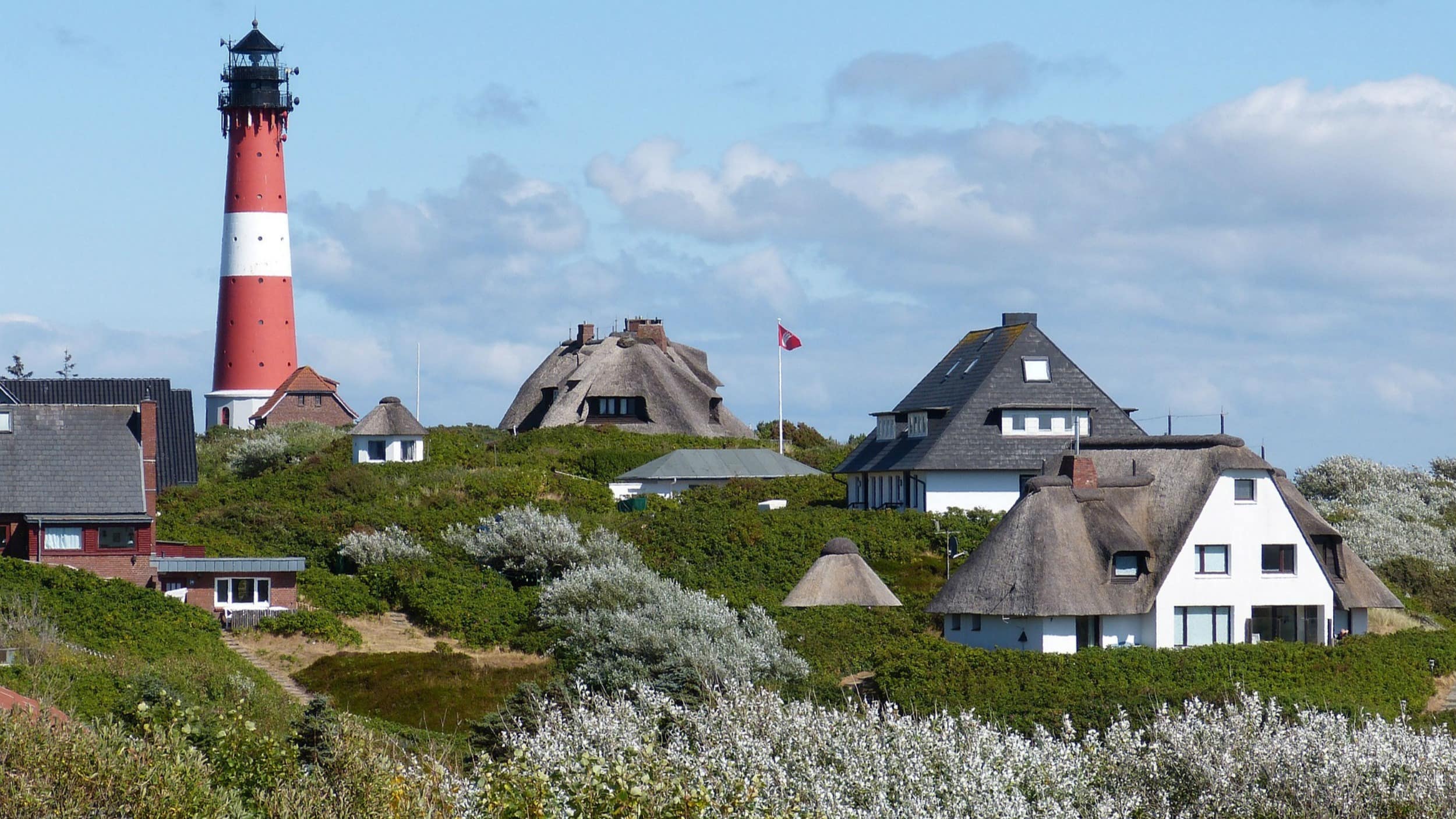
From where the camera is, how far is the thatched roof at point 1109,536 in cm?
3662

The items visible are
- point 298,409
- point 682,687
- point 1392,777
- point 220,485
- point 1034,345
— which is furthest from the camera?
point 298,409

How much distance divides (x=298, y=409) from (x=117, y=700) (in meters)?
47.7

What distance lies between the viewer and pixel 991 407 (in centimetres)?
5278

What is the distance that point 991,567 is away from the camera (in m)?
37.3

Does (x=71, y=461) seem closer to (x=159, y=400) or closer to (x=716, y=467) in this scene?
(x=159, y=400)

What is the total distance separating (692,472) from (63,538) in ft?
71.2

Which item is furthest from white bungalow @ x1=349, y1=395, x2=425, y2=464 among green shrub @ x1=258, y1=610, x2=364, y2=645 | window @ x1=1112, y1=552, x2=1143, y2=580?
window @ x1=1112, y1=552, x2=1143, y2=580

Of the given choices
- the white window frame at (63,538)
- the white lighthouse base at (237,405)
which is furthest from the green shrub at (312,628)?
the white lighthouse base at (237,405)

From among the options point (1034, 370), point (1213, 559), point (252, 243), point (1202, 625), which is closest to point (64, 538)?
point (1202, 625)

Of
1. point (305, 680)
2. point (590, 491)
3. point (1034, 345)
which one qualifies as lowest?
point (305, 680)

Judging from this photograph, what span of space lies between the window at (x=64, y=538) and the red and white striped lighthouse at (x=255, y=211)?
3095cm

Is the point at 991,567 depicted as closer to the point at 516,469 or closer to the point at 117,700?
the point at 117,700

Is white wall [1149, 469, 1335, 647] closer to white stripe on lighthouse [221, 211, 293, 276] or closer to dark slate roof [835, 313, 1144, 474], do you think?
dark slate roof [835, 313, 1144, 474]

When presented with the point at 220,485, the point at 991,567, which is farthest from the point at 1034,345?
the point at 220,485
